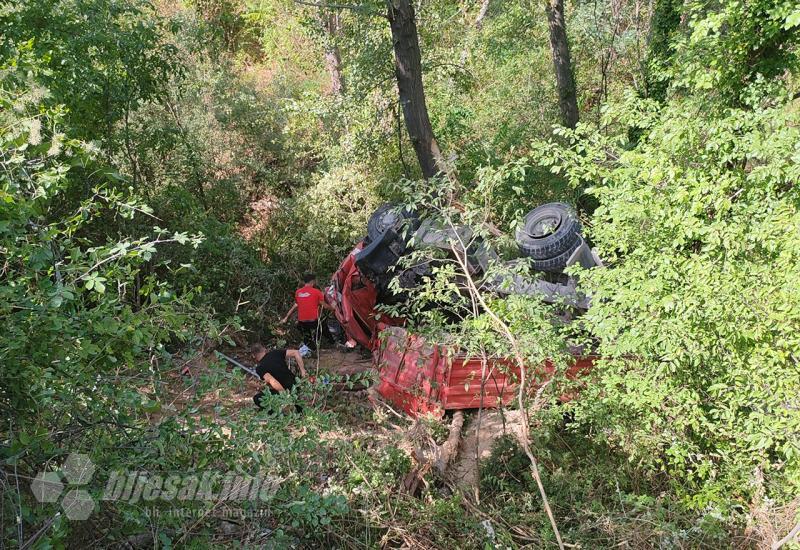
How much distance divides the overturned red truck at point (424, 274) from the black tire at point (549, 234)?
1cm

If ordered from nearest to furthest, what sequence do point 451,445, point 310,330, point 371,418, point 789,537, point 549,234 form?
point 789,537
point 451,445
point 371,418
point 549,234
point 310,330

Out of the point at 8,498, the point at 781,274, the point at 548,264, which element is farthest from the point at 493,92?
the point at 8,498

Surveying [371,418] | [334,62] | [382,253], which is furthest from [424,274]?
[334,62]

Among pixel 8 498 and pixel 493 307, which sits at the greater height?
pixel 8 498

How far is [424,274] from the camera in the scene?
23.9 ft

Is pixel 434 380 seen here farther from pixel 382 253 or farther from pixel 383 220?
pixel 383 220

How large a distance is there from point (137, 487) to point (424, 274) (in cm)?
451

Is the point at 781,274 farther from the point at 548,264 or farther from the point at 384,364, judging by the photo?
the point at 384,364

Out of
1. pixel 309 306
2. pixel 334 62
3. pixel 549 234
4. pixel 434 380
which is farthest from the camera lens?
pixel 334 62

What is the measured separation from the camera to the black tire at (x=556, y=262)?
23.6ft

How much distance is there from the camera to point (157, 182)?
9.93 meters

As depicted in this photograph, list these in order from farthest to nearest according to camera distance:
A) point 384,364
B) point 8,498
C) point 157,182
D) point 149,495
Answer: point 157,182 < point 384,364 < point 149,495 < point 8,498

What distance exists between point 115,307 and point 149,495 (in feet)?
3.48

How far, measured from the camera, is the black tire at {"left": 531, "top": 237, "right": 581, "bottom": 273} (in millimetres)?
7184
